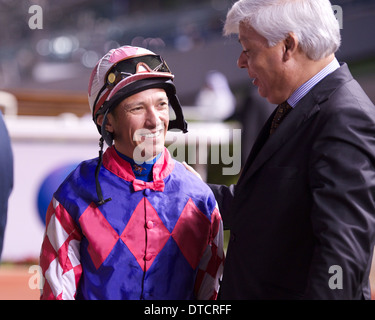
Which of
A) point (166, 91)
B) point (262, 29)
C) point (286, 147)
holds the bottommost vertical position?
point (286, 147)

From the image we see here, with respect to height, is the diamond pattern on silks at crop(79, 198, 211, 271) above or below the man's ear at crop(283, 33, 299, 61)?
below

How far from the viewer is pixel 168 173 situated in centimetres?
192

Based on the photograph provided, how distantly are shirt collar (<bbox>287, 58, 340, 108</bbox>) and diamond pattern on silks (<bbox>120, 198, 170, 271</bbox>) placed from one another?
1.85ft

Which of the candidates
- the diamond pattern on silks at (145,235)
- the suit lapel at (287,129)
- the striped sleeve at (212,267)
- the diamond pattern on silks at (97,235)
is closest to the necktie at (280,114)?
the suit lapel at (287,129)

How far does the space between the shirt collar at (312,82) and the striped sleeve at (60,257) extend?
31.4 inches

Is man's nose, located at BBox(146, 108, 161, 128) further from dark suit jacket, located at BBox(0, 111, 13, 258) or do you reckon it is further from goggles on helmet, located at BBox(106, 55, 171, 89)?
dark suit jacket, located at BBox(0, 111, 13, 258)

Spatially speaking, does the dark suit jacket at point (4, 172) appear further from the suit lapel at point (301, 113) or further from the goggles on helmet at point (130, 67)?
the suit lapel at point (301, 113)

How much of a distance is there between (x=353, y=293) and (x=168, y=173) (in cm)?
70

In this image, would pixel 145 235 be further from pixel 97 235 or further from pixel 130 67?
pixel 130 67

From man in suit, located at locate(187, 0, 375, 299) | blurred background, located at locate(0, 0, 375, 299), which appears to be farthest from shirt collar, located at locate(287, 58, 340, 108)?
blurred background, located at locate(0, 0, 375, 299)

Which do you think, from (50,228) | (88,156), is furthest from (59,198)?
(88,156)

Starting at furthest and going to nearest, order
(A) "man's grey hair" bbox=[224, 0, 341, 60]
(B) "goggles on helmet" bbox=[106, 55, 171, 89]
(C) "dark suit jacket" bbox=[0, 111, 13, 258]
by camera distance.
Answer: (C) "dark suit jacket" bbox=[0, 111, 13, 258]
(B) "goggles on helmet" bbox=[106, 55, 171, 89]
(A) "man's grey hair" bbox=[224, 0, 341, 60]

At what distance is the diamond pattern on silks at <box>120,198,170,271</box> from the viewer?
1.79 meters
